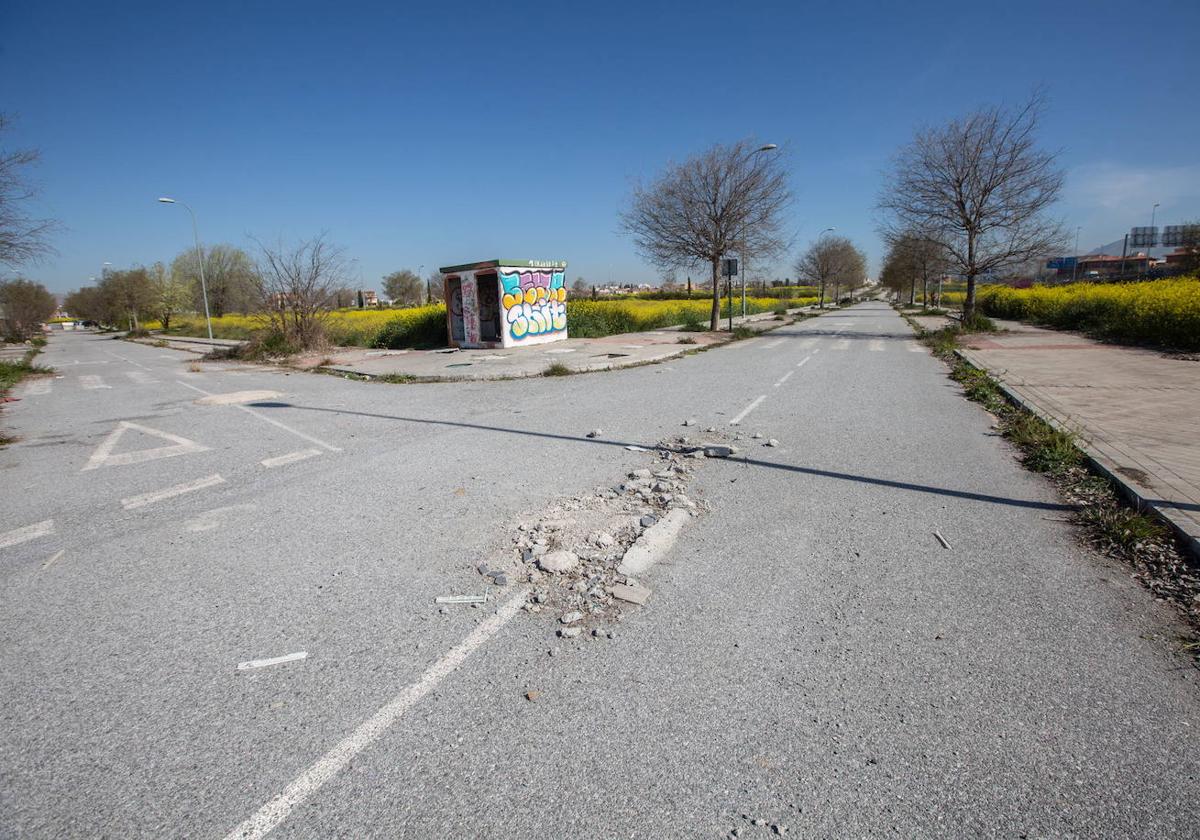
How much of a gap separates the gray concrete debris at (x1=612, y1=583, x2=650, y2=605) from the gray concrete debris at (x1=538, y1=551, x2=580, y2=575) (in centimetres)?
38

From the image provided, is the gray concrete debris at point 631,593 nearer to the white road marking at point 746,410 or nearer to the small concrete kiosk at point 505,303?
the white road marking at point 746,410

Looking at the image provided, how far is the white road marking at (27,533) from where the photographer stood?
4.45 meters

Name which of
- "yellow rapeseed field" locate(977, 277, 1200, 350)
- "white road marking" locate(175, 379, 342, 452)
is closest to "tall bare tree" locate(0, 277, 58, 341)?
"white road marking" locate(175, 379, 342, 452)

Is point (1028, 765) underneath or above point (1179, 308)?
underneath

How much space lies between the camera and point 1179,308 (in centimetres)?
1464

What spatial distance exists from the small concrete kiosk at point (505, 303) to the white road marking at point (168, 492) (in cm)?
1504

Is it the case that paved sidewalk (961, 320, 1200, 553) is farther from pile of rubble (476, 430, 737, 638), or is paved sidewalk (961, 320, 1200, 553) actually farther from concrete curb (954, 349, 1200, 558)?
pile of rubble (476, 430, 737, 638)

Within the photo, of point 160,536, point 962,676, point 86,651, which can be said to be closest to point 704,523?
point 962,676

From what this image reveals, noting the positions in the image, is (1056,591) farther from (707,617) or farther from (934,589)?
(707,617)

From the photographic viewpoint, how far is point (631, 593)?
340 cm

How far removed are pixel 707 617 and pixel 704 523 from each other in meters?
1.36

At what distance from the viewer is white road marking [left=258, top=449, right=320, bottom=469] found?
256 inches

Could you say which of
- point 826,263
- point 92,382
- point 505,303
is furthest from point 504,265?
point 826,263

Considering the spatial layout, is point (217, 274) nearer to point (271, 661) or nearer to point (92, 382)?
point (92, 382)
